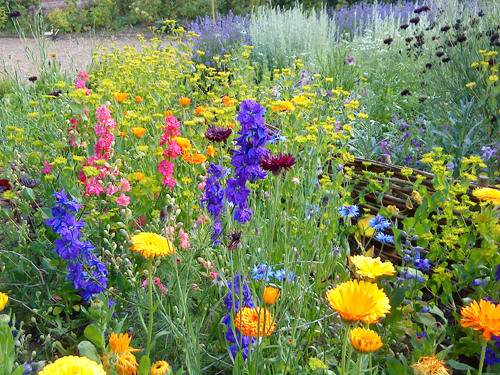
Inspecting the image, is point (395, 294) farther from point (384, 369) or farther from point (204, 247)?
point (204, 247)

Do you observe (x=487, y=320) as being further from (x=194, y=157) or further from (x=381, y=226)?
(x=194, y=157)

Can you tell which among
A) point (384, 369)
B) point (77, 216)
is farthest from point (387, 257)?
point (77, 216)

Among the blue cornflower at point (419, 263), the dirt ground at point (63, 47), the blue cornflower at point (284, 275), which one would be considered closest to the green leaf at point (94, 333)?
the blue cornflower at point (284, 275)

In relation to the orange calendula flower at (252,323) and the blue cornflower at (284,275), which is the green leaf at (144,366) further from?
the blue cornflower at (284,275)

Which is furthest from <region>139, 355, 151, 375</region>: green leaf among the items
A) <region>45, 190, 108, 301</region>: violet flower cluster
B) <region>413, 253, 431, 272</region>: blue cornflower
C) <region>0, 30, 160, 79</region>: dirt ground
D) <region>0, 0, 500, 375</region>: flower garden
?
<region>0, 30, 160, 79</region>: dirt ground

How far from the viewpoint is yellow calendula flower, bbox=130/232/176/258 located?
3.30ft

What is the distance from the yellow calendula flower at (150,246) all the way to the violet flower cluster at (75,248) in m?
0.39

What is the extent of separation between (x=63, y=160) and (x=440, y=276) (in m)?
1.45

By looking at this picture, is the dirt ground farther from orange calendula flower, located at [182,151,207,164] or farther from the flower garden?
orange calendula flower, located at [182,151,207,164]

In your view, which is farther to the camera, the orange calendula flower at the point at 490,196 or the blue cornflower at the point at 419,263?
the blue cornflower at the point at 419,263

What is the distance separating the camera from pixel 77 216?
1.77 metres

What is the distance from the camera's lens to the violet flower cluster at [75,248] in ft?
4.43

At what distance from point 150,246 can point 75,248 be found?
496mm

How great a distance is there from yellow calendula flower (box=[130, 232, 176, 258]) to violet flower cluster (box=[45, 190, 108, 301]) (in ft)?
1.27
